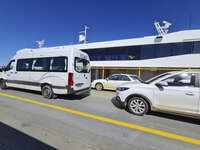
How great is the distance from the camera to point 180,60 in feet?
32.0

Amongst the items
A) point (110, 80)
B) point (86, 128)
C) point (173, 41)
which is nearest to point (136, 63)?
point (173, 41)

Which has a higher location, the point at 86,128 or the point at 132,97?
the point at 132,97

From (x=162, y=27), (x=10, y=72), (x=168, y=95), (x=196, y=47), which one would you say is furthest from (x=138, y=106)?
(x=162, y=27)

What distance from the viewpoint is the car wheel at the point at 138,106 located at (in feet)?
11.2

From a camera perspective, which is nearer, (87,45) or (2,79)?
(2,79)

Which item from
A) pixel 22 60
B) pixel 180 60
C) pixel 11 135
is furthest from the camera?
pixel 180 60

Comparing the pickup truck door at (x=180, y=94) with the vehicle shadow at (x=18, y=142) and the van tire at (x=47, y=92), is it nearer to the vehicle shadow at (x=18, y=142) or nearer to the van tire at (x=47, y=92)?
the vehicle shadow at (x=18, y=142)

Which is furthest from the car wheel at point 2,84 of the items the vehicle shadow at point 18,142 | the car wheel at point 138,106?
the car wheel at point 138,106

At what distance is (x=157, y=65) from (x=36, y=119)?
11.4 meters

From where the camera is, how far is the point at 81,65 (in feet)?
17.0

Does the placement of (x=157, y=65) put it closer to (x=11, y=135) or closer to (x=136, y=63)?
(x=136, y=63)

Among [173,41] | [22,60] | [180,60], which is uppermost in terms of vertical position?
[173,41]

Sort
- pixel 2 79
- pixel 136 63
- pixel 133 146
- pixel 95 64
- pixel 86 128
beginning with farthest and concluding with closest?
pixel 95 64 → pixel 136 63 → pixel 2 79 → pixel 86 128 → pixel 133 146

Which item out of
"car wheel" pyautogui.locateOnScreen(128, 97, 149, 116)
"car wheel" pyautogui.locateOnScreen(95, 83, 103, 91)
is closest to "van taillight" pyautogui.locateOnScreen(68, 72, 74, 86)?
"car wheel" pyautogui.locateOnScreen(128, 97, 149, 116)
